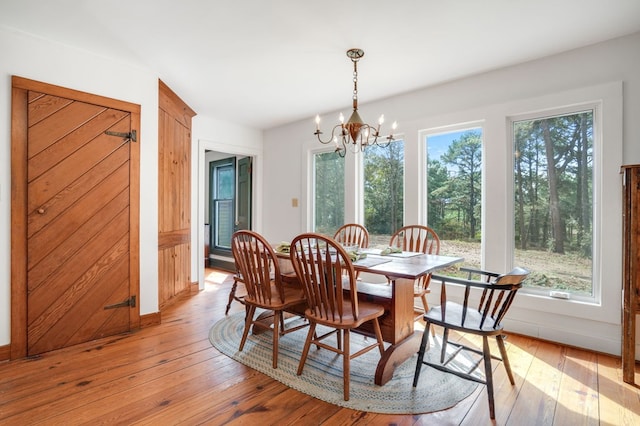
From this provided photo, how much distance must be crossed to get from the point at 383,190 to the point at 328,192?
887 mm

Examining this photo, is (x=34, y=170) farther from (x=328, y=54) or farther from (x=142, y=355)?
(x=328, y=54)

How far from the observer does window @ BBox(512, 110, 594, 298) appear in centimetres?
268

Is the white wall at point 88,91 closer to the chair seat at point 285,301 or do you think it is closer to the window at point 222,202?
the chair seat at point 285,301

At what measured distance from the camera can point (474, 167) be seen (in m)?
3.26

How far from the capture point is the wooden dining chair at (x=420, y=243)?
8.94ft

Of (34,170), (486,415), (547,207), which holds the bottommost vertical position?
(486,415)

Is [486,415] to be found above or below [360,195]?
below

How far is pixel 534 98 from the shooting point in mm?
2812

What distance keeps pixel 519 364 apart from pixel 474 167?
1.81 m

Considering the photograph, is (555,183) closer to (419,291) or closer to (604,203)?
Result: (604,203)

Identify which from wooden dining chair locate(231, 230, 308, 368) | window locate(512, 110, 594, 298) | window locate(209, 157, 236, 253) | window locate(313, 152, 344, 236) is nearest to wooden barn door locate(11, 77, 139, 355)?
wooden dining chair locate(231, 230, 308, 368)

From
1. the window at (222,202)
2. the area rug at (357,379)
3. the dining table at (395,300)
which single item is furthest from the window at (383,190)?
the window at (222,202)

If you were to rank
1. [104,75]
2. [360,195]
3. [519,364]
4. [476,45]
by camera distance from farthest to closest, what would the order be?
1. [360,195]
2. [104,75]
3. [476,45]
4. [519,364]

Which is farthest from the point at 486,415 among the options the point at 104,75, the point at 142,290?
the point at 104,75
